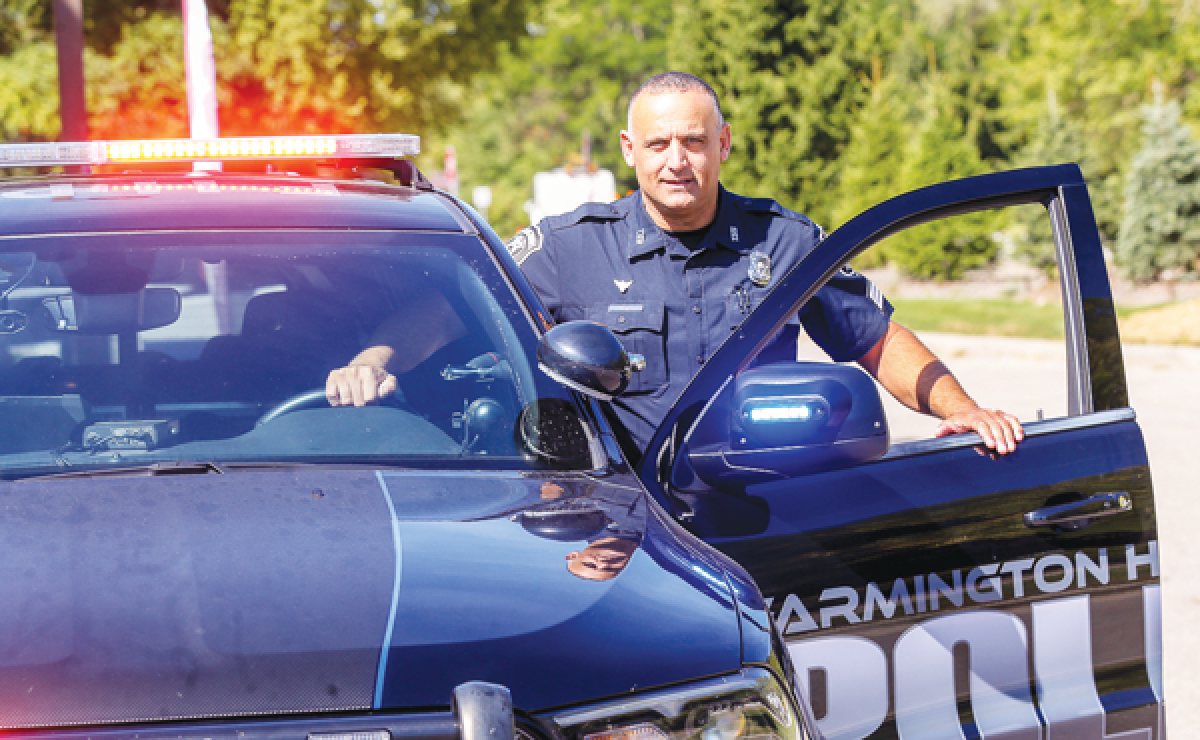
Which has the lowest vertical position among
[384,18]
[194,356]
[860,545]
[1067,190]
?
[860,545]

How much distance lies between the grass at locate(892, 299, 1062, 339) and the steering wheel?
44.4ft

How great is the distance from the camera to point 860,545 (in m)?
2.66

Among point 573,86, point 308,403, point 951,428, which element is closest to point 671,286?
point 951,428

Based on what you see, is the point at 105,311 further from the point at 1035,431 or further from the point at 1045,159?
the point at 1045,159

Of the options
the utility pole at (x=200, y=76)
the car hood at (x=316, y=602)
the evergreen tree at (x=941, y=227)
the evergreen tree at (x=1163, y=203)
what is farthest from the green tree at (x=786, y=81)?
the car hood at (x=316, y=602)

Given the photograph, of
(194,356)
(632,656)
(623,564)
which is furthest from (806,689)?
(194,356)

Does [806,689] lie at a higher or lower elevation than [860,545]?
lower

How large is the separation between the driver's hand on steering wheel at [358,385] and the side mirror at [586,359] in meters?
0.33

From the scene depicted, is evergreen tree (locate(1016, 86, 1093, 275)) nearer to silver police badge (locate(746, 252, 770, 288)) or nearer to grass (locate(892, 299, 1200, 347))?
grass (locate(892, 299, 1200, 347))

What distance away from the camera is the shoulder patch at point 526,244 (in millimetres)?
3604

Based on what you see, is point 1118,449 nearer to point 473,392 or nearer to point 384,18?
point 473,392

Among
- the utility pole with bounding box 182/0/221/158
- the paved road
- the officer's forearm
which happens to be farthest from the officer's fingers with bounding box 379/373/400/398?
the utility pole with bounding box 182/0/221/158

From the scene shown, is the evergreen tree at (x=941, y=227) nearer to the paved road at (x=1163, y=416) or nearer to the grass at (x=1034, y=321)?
the grass at (x=1034, y=321)

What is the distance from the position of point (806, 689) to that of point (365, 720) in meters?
1.23
